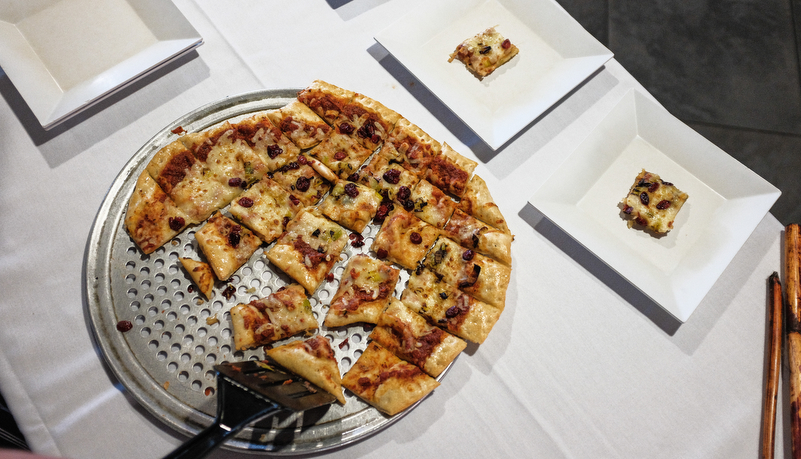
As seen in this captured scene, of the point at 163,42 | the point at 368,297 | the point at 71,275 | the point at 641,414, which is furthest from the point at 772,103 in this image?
the point at 71,275

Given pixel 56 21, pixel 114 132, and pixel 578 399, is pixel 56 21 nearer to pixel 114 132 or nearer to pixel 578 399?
pixel 114 132

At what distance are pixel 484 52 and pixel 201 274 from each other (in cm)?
238

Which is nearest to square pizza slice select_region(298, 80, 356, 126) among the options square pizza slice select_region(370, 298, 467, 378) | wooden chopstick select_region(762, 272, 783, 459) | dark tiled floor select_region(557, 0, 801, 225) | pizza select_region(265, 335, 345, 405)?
square pizza slice select_region(370, 298, 467, 378)

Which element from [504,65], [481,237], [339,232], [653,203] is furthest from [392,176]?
[653,203]

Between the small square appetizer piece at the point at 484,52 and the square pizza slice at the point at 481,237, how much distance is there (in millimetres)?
1143

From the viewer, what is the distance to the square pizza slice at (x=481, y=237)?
273 centimetres

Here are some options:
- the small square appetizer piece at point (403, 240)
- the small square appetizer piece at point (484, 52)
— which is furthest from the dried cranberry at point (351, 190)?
the small square appetizer piece at point (484, 52)

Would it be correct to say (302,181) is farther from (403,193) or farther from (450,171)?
(450,171)

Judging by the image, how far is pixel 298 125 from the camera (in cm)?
288

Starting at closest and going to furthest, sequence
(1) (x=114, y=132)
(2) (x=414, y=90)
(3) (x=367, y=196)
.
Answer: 1. (3) (x=367, y=196)
2. (1) (x=114, y=132)
3. (2) (x=414, y=90)

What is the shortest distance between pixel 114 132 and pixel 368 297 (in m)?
2.04

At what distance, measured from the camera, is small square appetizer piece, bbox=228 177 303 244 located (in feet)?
8.76

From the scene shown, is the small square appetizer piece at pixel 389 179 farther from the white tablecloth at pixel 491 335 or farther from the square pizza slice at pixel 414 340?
the square pizza slice at pixel 414 340

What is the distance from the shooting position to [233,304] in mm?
2570
